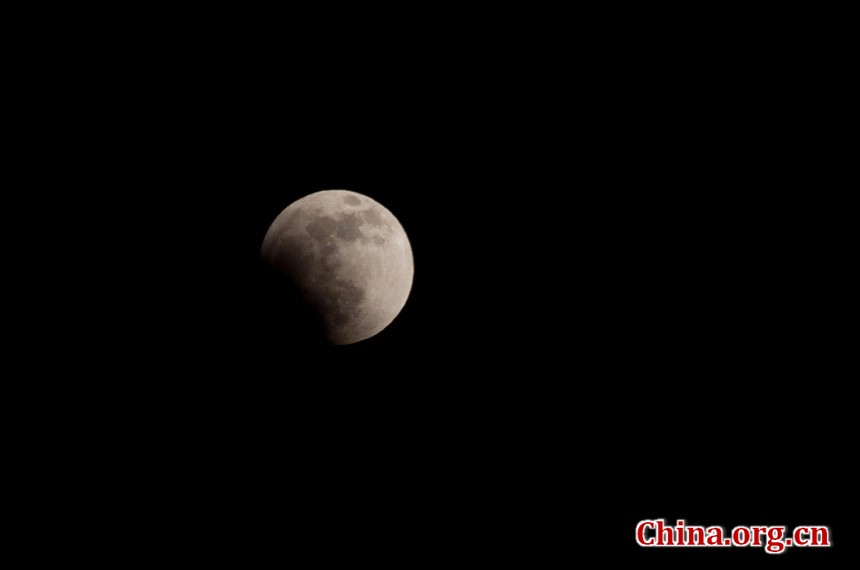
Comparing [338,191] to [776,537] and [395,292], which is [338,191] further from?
[776,537]

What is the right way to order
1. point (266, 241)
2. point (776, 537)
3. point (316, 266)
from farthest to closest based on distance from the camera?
point (266, 241) → point (316, 266) → point (776, 537)

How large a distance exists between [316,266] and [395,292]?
73cm

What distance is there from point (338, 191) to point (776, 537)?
14.4ft

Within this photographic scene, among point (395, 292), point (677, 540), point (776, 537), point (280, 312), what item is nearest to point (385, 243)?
point (395, 292)

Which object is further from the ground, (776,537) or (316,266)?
(316,266)

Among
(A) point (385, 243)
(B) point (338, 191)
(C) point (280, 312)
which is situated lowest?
(C) point (280, 312)

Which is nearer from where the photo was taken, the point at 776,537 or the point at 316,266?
the point at 776,537

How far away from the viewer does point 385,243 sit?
582 centimetres

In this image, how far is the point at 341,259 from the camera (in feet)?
18.4

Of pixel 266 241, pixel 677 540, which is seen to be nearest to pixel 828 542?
pixel 677 540

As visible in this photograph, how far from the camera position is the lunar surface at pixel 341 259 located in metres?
5.62

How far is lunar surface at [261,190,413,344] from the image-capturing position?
5.62m

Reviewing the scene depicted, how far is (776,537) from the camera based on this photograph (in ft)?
17.0

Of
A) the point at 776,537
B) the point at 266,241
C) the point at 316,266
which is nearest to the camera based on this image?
the point at 776,537
